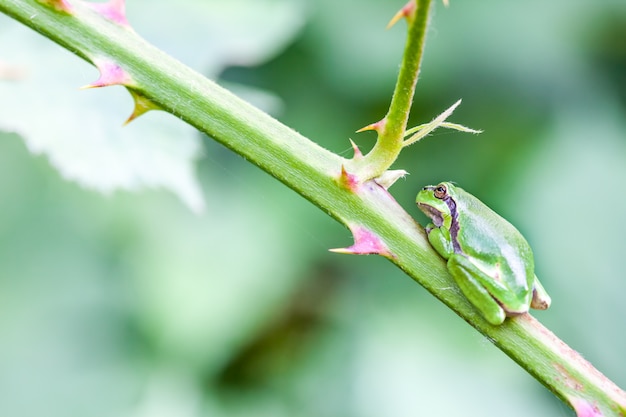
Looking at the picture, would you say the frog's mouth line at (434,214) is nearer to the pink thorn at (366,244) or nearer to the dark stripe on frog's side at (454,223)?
the dark stripe on frog's side at (454,223)

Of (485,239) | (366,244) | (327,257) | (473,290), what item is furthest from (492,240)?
(327,257)

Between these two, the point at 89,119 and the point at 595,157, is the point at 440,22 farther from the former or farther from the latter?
the point at 89,119

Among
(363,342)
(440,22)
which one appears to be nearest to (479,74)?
(440,22)

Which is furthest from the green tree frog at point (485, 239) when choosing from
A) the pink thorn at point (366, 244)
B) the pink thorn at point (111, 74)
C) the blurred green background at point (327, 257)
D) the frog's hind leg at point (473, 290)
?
the blurred green background at point (327, 257)

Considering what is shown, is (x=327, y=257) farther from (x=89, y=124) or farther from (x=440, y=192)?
(x=89, y=124)

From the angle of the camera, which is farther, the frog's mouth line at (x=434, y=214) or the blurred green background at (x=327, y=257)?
the blurred green background at (x=327, y=257)

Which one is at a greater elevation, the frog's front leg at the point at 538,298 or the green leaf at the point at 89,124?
the frog's front leg at the point at 538,298

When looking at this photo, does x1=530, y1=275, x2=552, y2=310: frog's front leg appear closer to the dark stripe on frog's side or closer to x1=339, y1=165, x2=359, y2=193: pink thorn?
the dark stripe on frog's side
